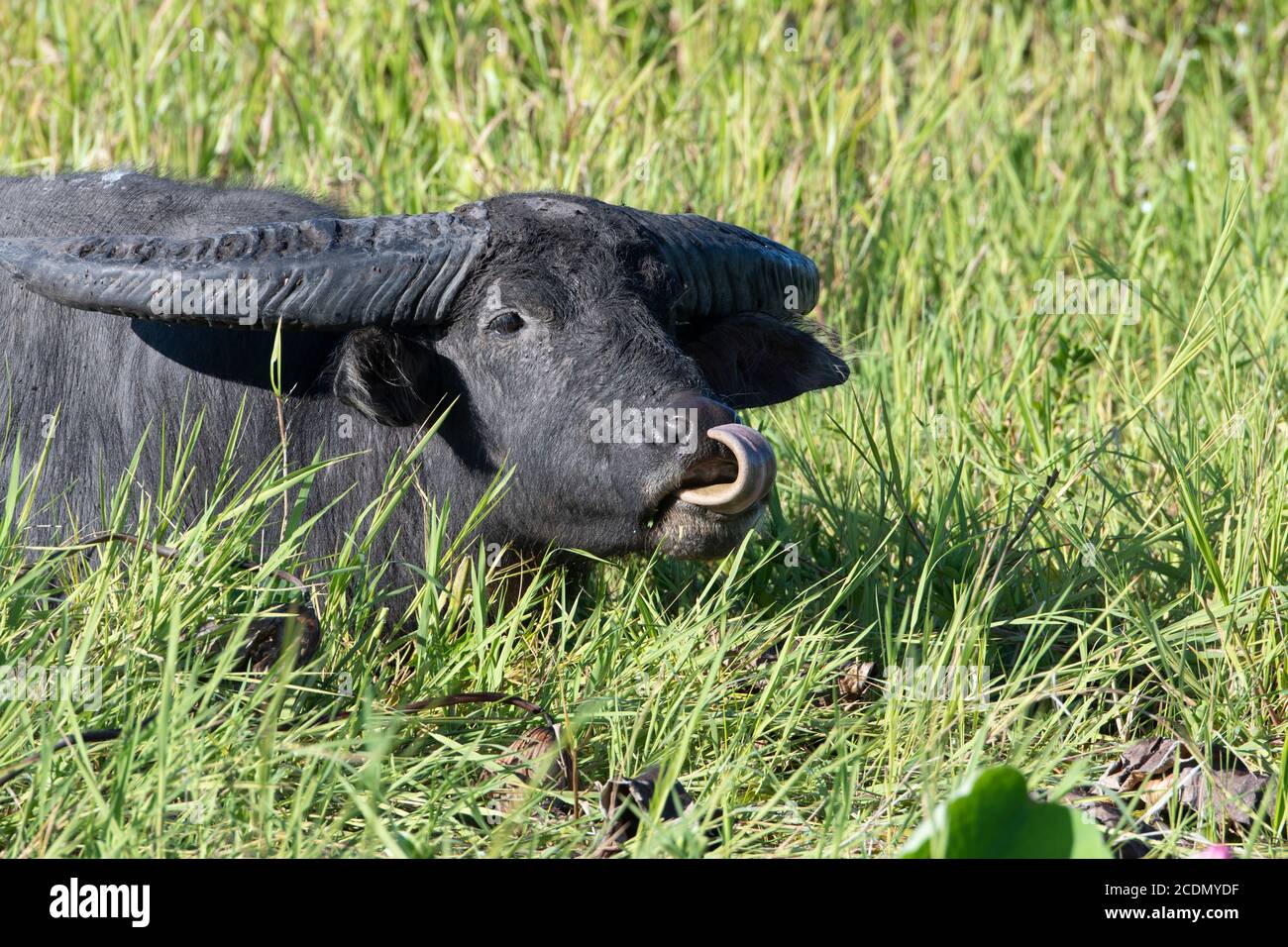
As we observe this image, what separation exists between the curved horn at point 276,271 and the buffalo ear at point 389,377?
7cm

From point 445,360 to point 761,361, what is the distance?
42.1 inches

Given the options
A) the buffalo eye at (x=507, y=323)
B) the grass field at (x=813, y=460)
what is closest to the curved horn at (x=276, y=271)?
the buffalo eye at (x=507, y=323)

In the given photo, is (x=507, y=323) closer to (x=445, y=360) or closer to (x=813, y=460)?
(x=445, y=360)

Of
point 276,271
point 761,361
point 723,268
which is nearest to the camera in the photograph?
point 276,271

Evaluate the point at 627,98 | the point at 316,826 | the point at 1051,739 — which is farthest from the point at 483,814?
the point at 627,98

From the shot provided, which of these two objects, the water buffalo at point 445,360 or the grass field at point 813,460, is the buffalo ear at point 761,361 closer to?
the water buffalo at point 445,360

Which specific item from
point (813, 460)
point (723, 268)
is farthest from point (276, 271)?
point (813, 460)

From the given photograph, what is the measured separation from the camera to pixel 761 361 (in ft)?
15.0

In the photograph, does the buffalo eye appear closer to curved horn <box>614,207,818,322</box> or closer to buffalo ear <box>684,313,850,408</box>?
curved horn <box>614,207,818,322</box>

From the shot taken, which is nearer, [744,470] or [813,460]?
[744,470]

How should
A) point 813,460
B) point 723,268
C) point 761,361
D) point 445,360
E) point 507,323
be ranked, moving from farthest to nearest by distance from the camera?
1. point 813,460
2. point 761,361
3. point 723,268
4. point 445,360
5. point 507,323

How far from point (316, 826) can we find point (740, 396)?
6.46 feet

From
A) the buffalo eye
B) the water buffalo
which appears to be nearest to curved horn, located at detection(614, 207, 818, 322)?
the water buffalo

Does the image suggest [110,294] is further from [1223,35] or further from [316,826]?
[1223,35]
